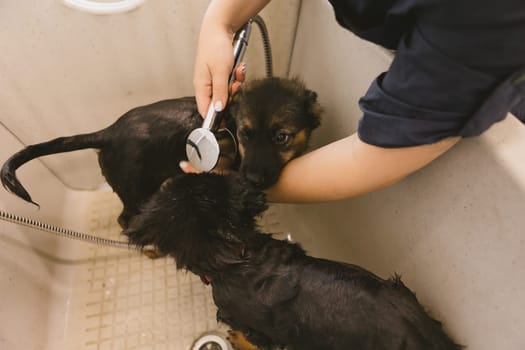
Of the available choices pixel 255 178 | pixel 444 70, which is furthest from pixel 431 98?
pixel 255 178

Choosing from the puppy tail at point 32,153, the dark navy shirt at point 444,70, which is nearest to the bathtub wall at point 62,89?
the puppy tail at point 32,153

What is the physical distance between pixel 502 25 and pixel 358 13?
0.25 meters

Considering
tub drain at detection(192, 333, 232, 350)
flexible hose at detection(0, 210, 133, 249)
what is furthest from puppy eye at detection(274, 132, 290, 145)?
tub drain at detection(192, 333, 232, 350)

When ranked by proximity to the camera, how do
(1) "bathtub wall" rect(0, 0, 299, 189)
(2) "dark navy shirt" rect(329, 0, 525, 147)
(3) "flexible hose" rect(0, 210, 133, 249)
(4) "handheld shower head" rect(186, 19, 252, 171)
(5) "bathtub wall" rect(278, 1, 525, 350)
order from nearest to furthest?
(2) "dark navy shirt" rect(329, 0, 525, 147), (5) "bathtub wall" rect(278, 1, 525, 350), (4) "handheld shower head" rect(186, 19, 252, 171), (3) "flexible hose" rect(0, 210, 133, 249), (1) "bathtub wall" rect(0, 0, 299, 189)

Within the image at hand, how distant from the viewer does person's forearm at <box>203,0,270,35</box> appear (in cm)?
96

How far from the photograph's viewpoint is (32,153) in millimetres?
1000

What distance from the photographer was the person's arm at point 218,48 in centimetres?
94

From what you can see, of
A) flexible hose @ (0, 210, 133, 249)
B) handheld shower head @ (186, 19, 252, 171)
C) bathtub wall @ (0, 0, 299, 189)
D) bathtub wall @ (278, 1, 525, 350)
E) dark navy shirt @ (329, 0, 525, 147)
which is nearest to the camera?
dark navy shirt @ (329, 0, 525, 147)

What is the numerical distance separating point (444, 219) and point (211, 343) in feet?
2.81

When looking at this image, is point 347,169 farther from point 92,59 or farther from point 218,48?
point 92,59

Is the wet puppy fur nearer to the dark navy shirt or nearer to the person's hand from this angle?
the person's hand

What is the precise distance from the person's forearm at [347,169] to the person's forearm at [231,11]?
1.36 feet

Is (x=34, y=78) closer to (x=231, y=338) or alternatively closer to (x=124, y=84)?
(x=124, y=84)

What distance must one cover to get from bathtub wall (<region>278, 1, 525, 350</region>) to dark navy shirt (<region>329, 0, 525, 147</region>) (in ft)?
0.45
